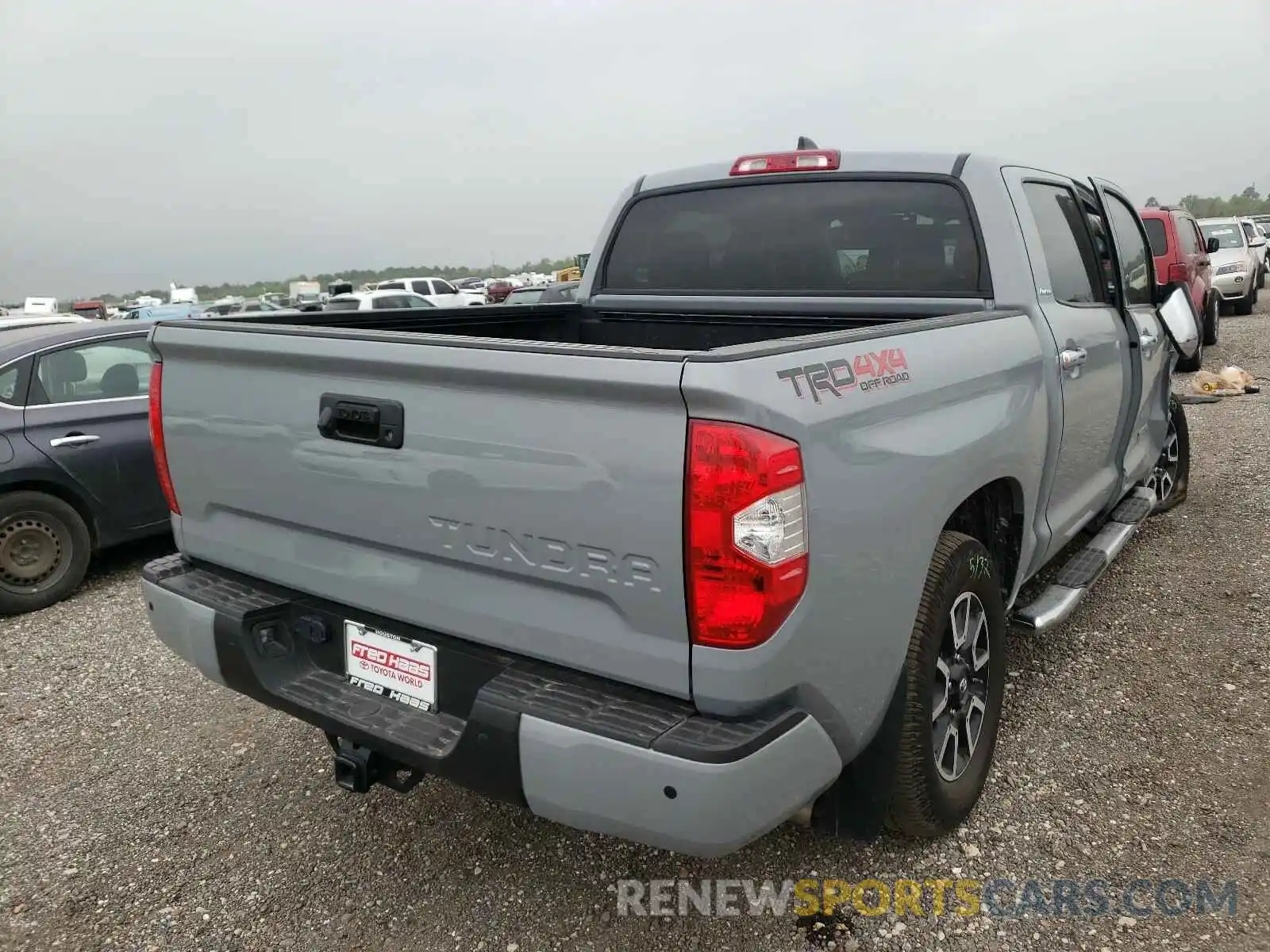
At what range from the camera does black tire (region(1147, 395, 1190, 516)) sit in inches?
219

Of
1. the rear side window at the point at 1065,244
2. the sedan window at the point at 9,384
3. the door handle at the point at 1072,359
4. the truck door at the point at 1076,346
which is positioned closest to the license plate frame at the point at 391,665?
the truck door at the point at 1076,346

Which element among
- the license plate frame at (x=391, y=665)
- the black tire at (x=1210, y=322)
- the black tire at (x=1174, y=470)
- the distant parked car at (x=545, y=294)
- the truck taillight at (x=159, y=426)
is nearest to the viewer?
the license plate frame at (x=391, y=665)

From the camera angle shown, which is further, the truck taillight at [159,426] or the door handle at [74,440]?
the door handle at [74,440]

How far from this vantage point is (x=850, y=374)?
205cm

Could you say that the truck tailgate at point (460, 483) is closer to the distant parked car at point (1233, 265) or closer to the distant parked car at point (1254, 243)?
the distant parked car at point (1233, 265)

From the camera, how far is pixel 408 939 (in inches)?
97.3

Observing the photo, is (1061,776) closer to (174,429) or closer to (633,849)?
(633,849)

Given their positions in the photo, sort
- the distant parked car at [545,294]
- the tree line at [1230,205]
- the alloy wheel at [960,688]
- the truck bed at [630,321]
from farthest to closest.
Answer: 1. the tree line at [1230,205]
2. the distant parked car at [545,294]
3. the truck bed at [630,321]
4. the alloy wheel at [960,688]

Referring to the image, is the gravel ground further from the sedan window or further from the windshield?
the windshield

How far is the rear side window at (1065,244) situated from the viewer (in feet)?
11.3

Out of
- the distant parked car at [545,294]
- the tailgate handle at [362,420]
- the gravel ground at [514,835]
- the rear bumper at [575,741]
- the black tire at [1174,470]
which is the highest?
the tailgate handle at [362,420]

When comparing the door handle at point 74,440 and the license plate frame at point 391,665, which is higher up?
the door handle at point 74,440

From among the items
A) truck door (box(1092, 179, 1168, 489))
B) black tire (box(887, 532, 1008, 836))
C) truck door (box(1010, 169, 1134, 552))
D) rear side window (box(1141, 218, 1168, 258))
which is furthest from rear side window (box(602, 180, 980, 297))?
rear side window (box(1141, 218, 1168, 258))

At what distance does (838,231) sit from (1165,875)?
7.88ft
